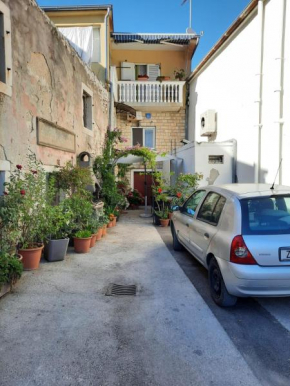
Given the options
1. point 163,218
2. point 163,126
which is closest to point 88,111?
point 163,218

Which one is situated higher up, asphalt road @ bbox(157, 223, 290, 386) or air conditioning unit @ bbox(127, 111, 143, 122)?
air conditioning unit @ bbox(127, 111, 143, 122)

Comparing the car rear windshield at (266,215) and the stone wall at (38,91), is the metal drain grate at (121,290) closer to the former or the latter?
the car rear windshield at (266,215)

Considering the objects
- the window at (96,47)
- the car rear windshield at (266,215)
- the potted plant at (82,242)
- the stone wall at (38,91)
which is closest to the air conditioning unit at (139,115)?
the window at (96,47)

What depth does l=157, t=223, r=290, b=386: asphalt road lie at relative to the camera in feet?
7.64

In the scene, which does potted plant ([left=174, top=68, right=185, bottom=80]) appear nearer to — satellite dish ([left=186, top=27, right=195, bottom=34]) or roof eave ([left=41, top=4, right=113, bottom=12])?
satellite dish ([left=186, top=27, right=195, bottom=34])

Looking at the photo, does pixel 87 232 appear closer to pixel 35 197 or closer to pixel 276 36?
pixel 35 197

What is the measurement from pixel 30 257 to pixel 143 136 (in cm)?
1083

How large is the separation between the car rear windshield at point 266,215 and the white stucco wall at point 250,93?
3.58 metres

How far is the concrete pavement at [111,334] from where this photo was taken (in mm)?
2268

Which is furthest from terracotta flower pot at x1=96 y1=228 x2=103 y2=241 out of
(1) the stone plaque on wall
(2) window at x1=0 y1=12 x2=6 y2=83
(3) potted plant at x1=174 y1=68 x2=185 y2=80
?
(3) potted plant at x1=174 y1=68 x2=185 y2=80

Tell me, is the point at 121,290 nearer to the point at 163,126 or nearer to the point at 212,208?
the point at 212,208

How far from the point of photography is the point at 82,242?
586 cm

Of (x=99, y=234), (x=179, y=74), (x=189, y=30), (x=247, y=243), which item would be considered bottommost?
(x=99, y=234)

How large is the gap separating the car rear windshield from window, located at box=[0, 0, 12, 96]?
404 cm
